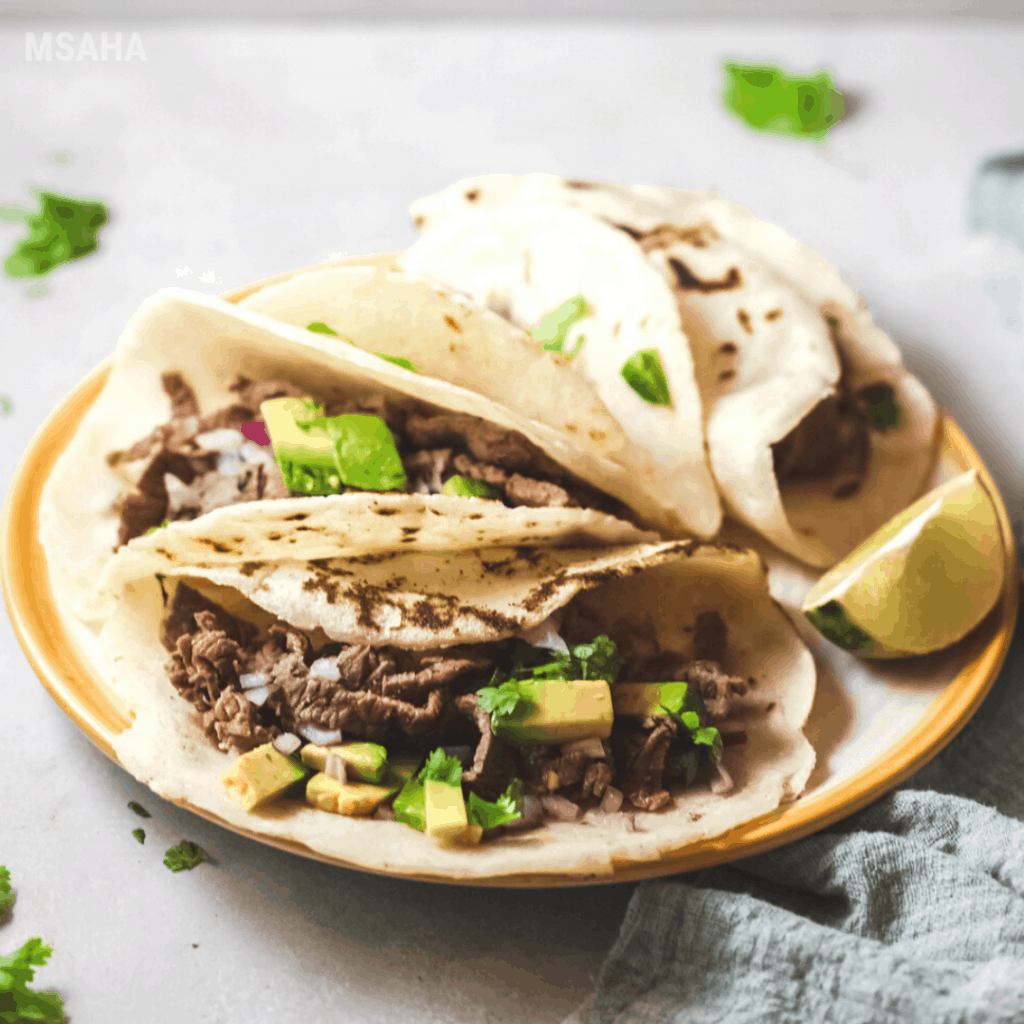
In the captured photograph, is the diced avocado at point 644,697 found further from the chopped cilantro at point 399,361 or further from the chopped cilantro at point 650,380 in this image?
the chopped cilantro at point 399,361

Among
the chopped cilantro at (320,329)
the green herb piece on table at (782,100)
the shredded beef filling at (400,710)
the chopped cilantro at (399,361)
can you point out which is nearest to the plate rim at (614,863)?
the shredded beef filling at (400,710)

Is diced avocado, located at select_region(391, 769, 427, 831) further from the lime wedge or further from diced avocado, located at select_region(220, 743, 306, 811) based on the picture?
the lime wedge

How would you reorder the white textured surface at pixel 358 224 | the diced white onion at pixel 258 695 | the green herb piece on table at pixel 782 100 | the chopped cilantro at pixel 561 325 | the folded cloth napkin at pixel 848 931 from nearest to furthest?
the folded cloth napkin at pixel 848 931
the white textured surface at pixel 358 224
the diced white onion at pixel 258 695
the chopped cilantro at pixel 561 325
the green herb piece on table at pixel 782 100

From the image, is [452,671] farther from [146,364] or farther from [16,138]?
[16,138]

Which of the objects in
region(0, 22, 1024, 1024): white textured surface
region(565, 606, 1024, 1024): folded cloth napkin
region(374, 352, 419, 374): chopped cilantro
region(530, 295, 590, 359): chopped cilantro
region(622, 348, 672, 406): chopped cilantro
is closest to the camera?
region(565, 606, 1024, 1024): folded cloth napkin

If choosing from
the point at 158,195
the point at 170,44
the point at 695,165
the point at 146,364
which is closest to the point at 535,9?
the point at 695,165

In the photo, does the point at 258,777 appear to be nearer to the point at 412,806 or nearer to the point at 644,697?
the point at 412,806

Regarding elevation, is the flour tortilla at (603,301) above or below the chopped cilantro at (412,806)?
above

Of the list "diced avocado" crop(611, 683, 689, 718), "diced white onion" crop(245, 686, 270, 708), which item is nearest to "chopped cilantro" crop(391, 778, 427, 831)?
"diced white onion" crop(245, 686, 270, 708)
